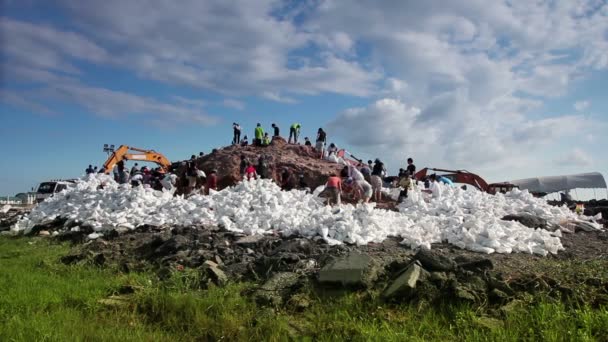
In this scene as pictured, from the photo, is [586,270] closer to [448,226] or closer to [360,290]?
[360,290]

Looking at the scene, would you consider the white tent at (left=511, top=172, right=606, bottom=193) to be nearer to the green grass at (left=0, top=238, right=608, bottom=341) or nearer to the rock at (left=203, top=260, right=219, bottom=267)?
the rock at (left=203, top=260, right=219, bottom=267)

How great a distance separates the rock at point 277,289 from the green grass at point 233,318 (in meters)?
0.12

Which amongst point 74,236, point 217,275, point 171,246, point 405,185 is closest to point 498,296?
point 217,275

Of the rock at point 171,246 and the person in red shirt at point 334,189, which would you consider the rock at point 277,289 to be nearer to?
the rock at point 171,246

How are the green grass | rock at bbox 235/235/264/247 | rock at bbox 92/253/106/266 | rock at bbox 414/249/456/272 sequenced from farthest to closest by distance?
1. rock at bbox 235/235/264/247
2. rock at bbox 92/253/106/266
3. rock at bbox 414/249/456/272
4. the green grass

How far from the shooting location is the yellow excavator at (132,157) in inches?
890

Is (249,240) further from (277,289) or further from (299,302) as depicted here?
(299,302)

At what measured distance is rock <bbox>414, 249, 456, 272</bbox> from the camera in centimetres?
521

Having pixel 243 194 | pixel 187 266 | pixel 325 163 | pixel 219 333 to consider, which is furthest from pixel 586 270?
pixel 325 163

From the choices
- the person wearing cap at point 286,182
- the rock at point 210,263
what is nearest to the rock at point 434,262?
the rock at point 210,263

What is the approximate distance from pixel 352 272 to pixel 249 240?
3.53m

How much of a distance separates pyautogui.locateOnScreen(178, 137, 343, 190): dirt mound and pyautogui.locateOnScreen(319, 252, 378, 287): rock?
11207 millimetres

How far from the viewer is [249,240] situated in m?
8.33

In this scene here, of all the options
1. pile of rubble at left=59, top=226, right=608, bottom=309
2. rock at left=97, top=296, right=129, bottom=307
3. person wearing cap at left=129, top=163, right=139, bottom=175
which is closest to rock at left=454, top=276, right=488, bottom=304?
pile of rubble at left=59, top=226, right=608, bottom=309
